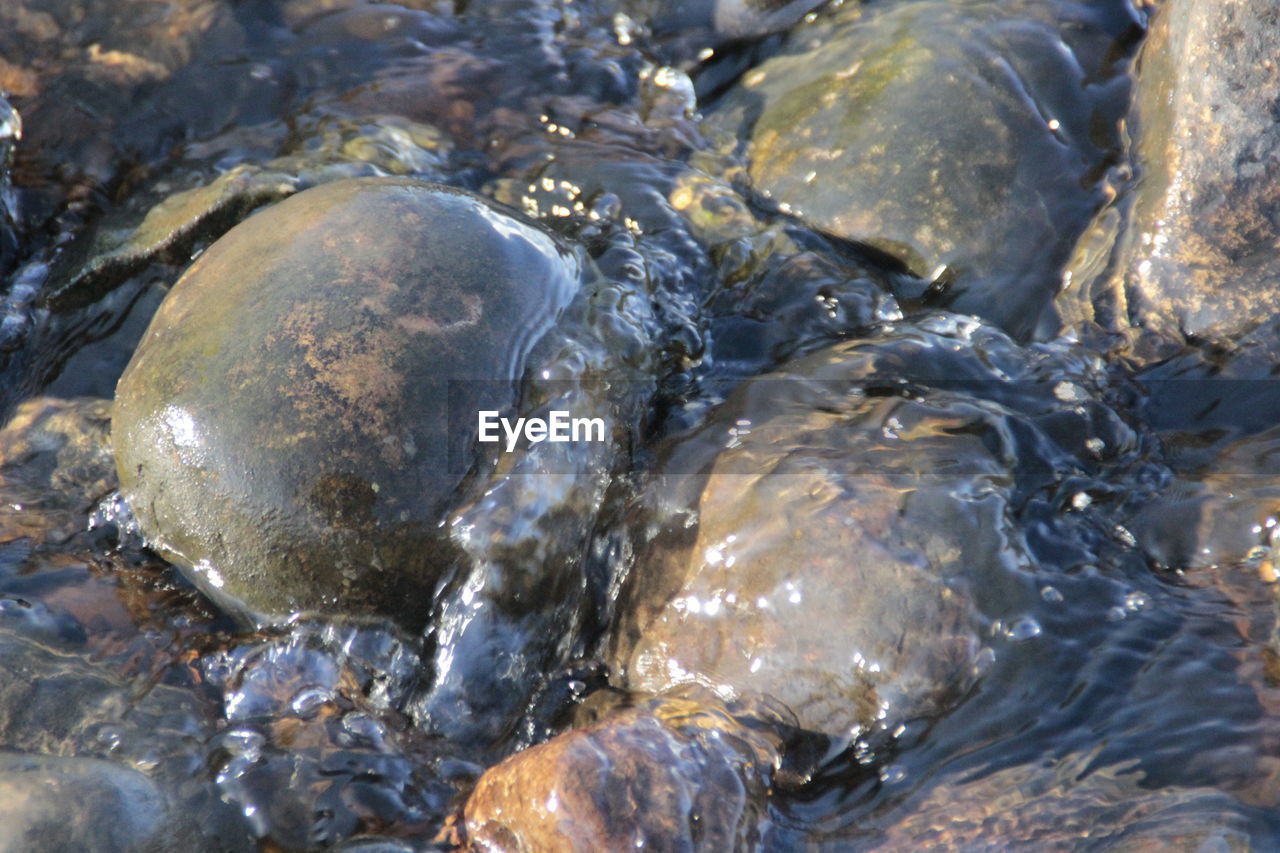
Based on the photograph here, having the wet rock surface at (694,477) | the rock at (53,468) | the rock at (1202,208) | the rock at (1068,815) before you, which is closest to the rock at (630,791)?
the wet rock surface at (694,477)

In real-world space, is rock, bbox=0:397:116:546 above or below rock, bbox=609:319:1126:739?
below

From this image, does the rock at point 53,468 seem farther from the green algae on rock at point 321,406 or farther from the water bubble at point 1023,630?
the water bubble at point 1023,630

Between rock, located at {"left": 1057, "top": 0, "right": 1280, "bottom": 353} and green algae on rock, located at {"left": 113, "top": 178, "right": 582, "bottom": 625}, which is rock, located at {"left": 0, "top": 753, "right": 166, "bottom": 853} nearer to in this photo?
green algae on rock, located at {"left": 113, "top": 178, "right": 582, "bottom": 625}

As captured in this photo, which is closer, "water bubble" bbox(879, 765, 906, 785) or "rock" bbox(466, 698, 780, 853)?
"rock" bbox(466, 698, 780, 853)

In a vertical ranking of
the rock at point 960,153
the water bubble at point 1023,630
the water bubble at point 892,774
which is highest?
the rock at point 960,153

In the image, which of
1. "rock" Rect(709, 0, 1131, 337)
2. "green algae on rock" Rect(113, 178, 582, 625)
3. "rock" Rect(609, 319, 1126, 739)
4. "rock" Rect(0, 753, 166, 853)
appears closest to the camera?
"rock" Rect(0, 753, 166, 853)

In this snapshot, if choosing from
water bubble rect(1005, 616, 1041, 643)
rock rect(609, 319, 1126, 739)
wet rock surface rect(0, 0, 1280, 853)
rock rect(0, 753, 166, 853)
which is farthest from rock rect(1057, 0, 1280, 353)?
rock rect(0, 753, 166, 853)

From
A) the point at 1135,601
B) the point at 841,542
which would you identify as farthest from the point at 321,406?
the point at 1135,601
